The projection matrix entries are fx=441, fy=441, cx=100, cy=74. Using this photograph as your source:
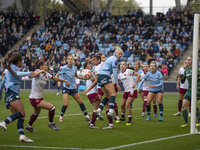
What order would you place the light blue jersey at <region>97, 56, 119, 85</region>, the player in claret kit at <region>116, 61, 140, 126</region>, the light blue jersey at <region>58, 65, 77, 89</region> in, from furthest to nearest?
the light blue jersey at <region>58, 65, 77, 89</region>, the player in claret kit at <region>116, 61, 140, 126</region>, the light blue jersey at <region>97, 56, 119, 85</region>

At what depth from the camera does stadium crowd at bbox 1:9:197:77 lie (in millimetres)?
35688

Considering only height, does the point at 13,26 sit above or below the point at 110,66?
above

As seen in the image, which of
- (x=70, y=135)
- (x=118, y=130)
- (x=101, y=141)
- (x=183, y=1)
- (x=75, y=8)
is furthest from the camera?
(x=75, y=8)

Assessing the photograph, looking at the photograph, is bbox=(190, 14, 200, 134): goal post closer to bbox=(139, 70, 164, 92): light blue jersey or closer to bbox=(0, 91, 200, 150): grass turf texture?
bbox=(0, 91, 200, 150): grass turf texture

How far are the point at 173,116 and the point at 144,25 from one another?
24237 millimetres

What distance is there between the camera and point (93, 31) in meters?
41.8

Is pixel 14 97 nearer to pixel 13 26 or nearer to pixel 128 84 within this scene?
pixel 128 84

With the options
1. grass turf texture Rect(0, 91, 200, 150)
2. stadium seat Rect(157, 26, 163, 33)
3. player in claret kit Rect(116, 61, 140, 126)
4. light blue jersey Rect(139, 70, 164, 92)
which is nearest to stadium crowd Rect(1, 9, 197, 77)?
stadium seat Rect(157, 26, 163, 33)

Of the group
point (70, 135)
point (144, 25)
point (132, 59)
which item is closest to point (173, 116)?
point (70, 135)

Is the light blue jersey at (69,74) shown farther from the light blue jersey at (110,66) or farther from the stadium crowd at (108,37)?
Result: the stadium crowd at (108,37)

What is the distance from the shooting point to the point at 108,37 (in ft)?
131

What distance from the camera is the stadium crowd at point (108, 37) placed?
117 feet

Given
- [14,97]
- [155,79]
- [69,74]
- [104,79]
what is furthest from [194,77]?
[14,97]

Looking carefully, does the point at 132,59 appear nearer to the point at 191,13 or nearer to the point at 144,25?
the point at 144,25
